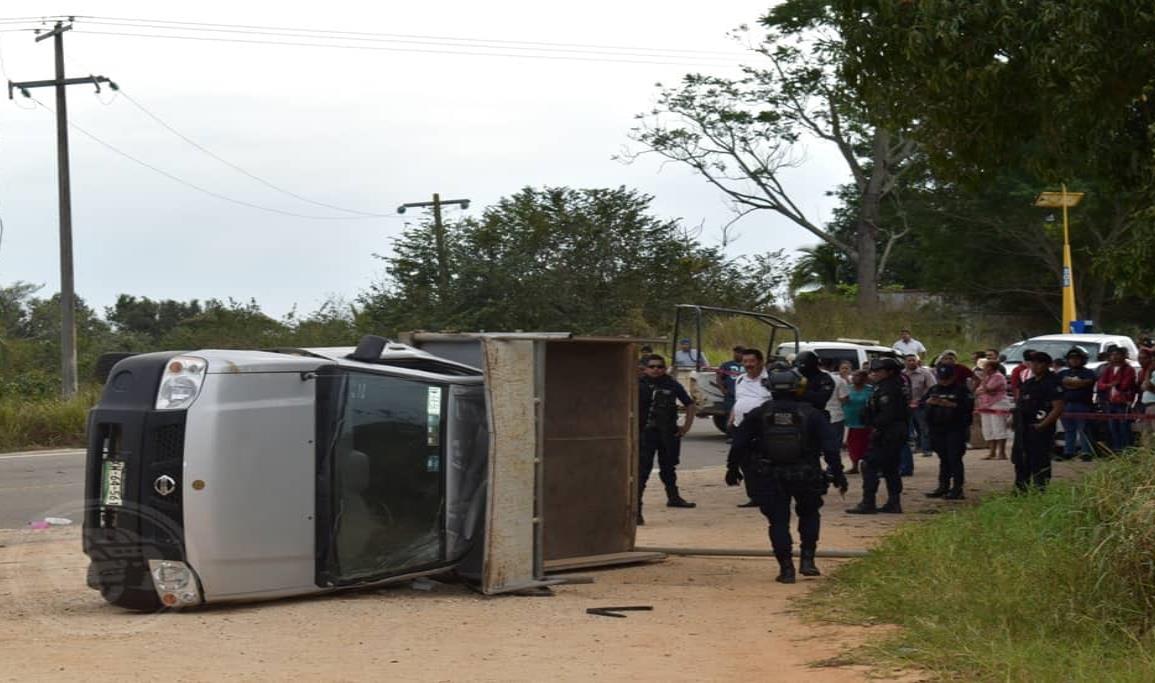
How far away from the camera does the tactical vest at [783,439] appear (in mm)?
11031

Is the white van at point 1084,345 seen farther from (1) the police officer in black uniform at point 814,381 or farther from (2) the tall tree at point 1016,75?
(1) the police officer in black uniform at point 814,381

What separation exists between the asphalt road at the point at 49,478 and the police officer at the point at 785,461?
299 inches

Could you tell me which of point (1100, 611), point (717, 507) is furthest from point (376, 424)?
point (717, 507)

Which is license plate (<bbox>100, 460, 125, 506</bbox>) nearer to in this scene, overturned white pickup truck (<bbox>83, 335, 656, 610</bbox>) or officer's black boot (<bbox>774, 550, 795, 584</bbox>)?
overturned white pickup truck (<bbox>83, 335, 656, 610</bbox>)

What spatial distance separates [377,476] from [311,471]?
485 millimetres

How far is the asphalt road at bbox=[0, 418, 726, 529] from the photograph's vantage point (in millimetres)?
15766

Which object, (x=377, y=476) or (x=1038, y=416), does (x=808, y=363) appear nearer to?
(x=1038, y=416)

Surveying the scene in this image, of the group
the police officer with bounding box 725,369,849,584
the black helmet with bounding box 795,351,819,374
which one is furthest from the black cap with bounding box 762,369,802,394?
the black helmet with bounding box 795,351,819,374

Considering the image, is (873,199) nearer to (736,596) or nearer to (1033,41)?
(1033,41)

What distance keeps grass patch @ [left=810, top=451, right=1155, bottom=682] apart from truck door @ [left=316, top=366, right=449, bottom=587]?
271 centimetres

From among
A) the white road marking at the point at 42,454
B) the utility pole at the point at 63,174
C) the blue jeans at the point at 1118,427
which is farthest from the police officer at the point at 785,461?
the utility pole at the point at 63,174

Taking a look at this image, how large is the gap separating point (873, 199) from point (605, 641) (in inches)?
1450

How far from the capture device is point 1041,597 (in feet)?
27.6

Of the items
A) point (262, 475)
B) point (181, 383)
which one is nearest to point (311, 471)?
point (262, 475)
